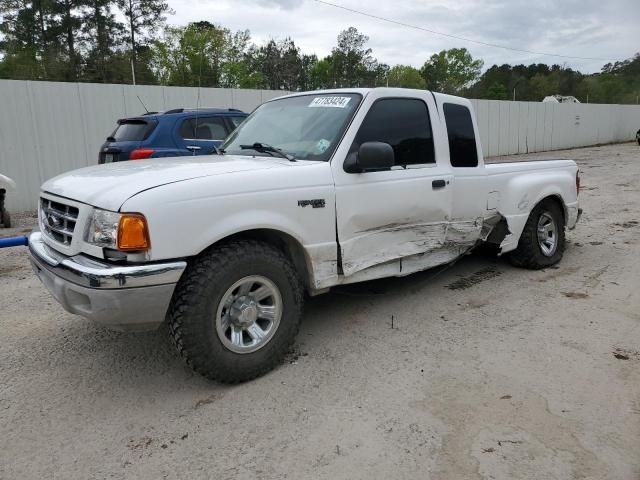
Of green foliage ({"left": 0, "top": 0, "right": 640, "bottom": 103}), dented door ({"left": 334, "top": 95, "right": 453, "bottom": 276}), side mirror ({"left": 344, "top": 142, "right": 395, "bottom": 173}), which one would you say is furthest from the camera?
green foliage ({"left": 0, "top": 0, "right": 640, "bottom": 103})

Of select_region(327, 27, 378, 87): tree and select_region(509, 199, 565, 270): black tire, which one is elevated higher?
select_region(327, 27, 378, 87): tree

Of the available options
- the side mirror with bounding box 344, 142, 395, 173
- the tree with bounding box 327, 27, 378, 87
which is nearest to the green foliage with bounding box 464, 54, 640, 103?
the tree with bounding box 327, 27, 378, 87

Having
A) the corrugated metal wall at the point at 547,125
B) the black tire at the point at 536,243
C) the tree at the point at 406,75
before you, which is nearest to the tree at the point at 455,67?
the tree at the point at 406,75

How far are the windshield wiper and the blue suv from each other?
397cm

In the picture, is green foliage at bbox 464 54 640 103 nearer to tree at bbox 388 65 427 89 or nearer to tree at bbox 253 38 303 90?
tree at bbox 388 65 427 89

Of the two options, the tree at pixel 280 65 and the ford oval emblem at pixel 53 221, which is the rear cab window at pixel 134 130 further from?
the tree at pixel 280 65

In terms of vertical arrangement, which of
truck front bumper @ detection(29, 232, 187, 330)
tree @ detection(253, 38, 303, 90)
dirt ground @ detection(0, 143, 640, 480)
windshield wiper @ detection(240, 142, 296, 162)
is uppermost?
tree @ detection(253, 38, 303, 90)

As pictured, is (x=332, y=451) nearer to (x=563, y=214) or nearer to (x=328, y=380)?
(x=328, y=380)

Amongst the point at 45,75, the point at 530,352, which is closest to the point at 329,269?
the point at 530,352

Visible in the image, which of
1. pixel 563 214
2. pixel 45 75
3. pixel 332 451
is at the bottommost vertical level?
pixel 332 451

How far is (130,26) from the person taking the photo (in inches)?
1534

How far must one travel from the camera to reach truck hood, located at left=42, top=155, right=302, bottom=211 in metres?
2.88

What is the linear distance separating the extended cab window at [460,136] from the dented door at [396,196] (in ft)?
0.68

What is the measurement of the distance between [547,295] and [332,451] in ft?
10.3
